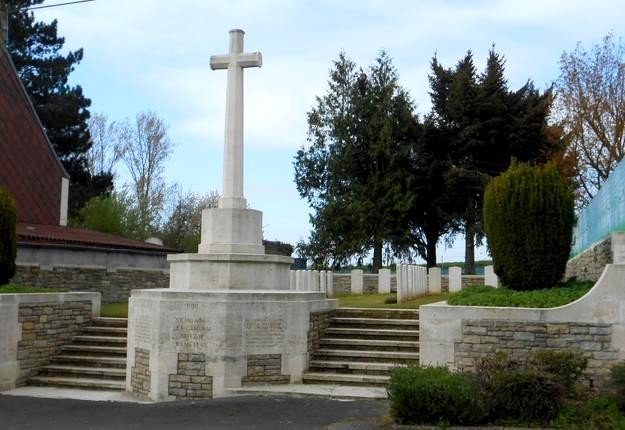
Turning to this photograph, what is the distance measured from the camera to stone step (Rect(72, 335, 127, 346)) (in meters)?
12.3

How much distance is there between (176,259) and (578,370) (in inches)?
271

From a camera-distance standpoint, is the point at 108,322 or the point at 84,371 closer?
the point at 84,371

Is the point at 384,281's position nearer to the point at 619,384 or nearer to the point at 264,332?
the point at 264,332

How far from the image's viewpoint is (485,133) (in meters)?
28.8

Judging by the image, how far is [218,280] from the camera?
1091cm

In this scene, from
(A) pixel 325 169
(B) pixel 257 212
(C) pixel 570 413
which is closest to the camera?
(C) pixel 570 413

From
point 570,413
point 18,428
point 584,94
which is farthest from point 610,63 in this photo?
point 18,428

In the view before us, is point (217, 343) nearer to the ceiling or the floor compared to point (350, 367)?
nearer to the ceiling

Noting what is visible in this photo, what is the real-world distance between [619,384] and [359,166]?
24136 mm

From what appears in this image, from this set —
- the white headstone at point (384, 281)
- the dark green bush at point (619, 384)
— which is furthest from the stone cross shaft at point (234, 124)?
the white headstone at point (384, 281)

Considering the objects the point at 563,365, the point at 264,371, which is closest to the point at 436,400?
the point at 563,365

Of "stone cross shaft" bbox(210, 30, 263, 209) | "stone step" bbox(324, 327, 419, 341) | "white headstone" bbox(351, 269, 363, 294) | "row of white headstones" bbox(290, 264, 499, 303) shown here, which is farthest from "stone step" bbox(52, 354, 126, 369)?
"white headstone" bbox(351, 269, 363, 294)

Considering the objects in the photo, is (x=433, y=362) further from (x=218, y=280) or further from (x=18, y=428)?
(x=18, y=428)

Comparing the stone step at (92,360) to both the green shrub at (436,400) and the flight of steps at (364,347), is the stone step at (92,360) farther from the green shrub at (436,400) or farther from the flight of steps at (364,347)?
the green shrub at (436,400)
